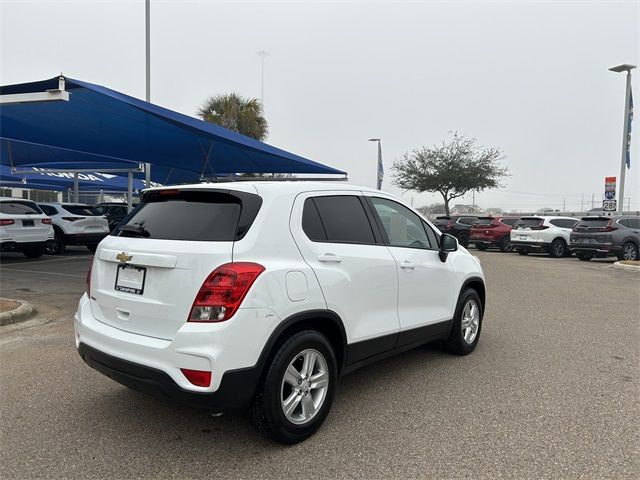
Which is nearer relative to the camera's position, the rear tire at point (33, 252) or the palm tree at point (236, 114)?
the rear tire at point (33, 252)

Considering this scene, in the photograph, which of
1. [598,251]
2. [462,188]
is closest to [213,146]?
[598,251]

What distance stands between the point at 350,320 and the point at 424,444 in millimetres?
961

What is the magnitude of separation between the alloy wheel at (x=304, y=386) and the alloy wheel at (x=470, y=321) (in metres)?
2.31

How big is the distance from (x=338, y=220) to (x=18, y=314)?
500cm

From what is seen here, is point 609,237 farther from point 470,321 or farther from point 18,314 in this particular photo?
point 18,314

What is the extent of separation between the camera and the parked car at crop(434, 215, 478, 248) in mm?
24206

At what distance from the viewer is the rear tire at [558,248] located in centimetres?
1846

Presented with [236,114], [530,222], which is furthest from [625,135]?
[236,114]

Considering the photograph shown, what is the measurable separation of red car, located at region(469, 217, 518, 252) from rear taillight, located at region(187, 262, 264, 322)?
19446mm

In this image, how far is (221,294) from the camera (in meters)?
2.87

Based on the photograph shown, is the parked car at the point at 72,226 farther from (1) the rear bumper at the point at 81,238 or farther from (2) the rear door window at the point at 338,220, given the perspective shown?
(2) the rear door window at the point at 338,220

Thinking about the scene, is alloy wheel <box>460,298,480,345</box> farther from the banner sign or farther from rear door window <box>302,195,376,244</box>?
the banner sign

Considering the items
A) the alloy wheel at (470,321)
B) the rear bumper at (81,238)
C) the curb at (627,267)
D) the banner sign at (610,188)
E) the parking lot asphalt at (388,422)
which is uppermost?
the banner sign at (610,188)

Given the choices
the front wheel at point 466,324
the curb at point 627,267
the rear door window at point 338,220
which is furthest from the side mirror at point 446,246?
the curb at point 627,267
